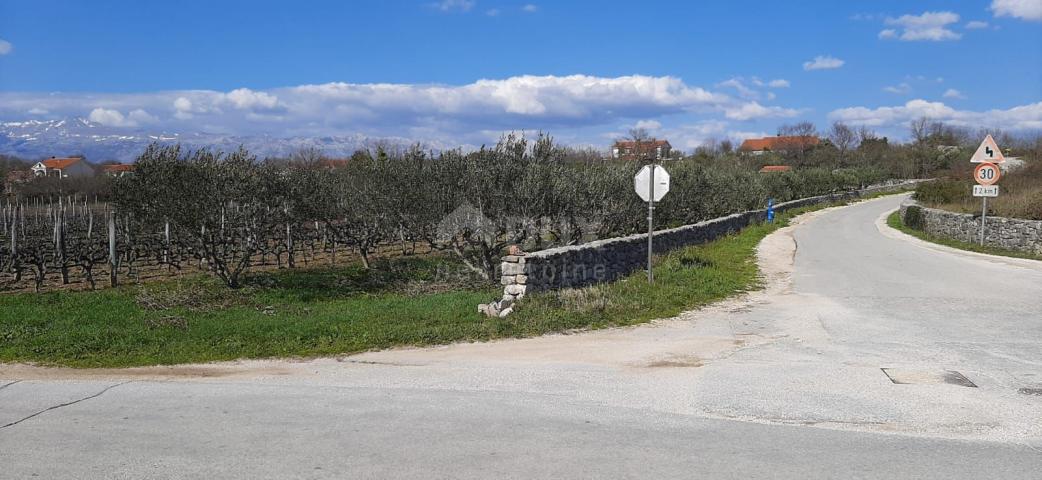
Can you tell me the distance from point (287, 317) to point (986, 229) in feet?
74.3

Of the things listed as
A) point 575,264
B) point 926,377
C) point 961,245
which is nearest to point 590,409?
point 926,377

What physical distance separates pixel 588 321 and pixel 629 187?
465 inches

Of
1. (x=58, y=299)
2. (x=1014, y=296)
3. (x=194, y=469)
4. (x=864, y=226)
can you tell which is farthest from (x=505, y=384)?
(x=864, y=226)

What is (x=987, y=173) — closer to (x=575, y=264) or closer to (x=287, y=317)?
(x=575, y=264)

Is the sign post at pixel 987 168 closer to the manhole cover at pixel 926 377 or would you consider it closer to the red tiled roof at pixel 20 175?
the manhole cover at pixel 926 377

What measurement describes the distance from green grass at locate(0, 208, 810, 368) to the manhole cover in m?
4.03

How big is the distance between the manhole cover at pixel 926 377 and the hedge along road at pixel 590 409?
0.14 ft

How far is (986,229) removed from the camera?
77.8ft

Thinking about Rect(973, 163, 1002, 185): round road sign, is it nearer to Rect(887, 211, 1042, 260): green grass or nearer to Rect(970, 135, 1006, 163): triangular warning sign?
Rect(970, 135, 1006, 163): triangular warning sign

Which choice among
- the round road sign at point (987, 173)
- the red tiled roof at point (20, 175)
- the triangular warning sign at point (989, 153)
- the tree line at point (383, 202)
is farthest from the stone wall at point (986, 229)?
the red tiled roof at point (20, 175)

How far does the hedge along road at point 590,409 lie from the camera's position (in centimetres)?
506

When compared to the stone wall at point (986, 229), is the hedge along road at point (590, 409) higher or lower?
lower

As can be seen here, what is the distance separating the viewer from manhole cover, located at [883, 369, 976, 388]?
746 cm

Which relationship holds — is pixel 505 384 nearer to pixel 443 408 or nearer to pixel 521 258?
pixel 443 408
